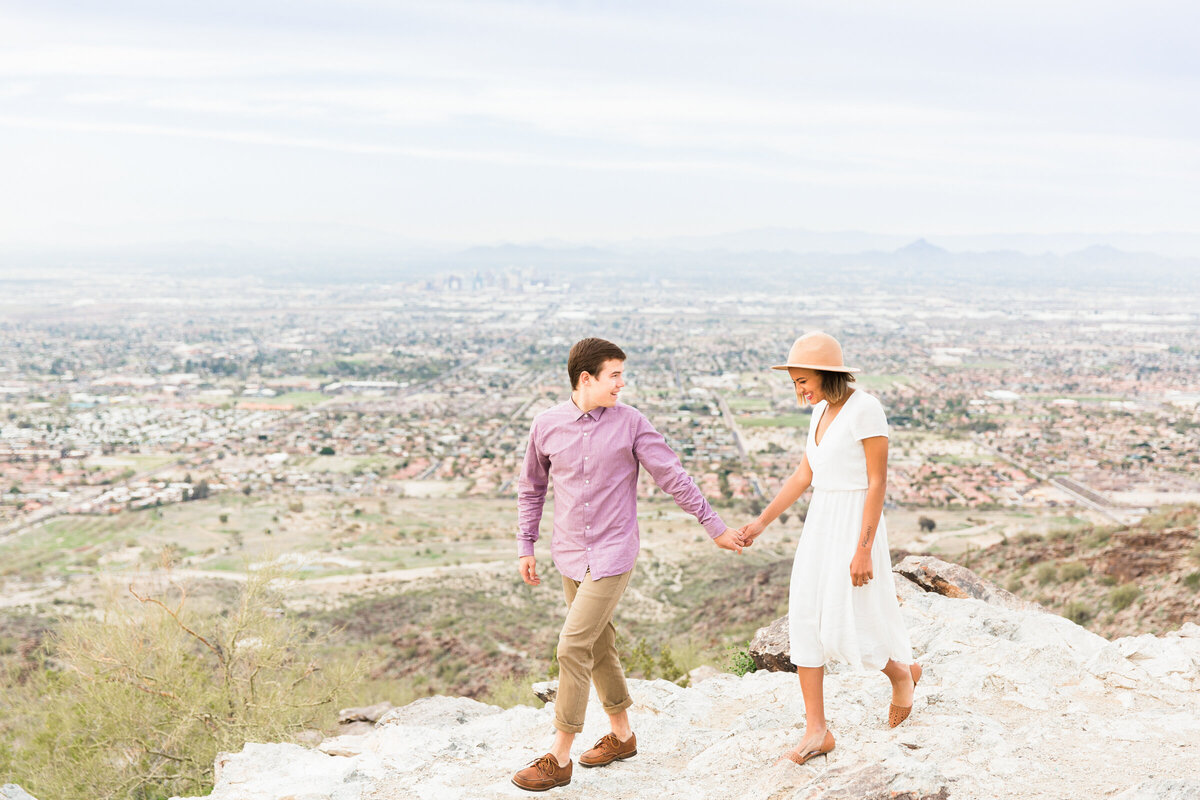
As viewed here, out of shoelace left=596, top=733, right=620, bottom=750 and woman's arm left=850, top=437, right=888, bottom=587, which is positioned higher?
woman's arm left=850, top=437, right=888, bottom=587

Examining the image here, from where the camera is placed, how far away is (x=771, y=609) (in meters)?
16.3

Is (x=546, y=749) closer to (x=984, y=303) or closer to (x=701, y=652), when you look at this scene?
(x=701, y=652)

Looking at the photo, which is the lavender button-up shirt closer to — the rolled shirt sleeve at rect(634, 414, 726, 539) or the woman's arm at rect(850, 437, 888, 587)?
the rolled shirt sleeve at rect(634, 414, 726, 539)

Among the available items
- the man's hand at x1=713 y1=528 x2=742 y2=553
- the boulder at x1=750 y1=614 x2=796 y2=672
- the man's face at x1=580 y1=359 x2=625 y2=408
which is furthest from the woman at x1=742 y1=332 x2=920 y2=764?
the boulder at x1=750 y1=614 x2=796 y2=672

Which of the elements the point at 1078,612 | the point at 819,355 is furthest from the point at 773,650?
the point at 1078,612

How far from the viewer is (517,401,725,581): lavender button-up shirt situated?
3811mm

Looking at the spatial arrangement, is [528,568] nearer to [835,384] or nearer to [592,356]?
[592,356]

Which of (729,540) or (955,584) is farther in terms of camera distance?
(955,584)

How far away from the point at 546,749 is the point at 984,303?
6055 inches

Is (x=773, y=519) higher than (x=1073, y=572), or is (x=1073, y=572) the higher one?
(x=773, y=519)

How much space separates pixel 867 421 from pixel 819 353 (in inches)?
14.4

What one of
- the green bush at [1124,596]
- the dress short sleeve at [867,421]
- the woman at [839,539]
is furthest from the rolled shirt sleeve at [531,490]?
the green bush at [1124,596]

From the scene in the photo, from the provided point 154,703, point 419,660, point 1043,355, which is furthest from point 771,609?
point 1043,355

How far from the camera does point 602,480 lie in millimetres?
3807
